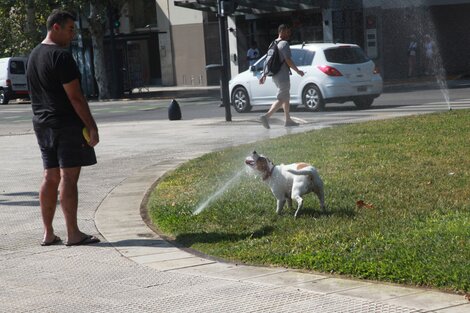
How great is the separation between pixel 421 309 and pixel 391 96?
75.5 ft

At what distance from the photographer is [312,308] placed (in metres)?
5.77

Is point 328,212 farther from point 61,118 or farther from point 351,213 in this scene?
point 61,118

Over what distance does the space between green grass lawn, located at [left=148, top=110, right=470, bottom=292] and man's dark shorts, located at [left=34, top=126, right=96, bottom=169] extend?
1037 millimetres

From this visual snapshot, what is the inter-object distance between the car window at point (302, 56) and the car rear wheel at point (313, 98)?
0.67 m

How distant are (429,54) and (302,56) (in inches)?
600

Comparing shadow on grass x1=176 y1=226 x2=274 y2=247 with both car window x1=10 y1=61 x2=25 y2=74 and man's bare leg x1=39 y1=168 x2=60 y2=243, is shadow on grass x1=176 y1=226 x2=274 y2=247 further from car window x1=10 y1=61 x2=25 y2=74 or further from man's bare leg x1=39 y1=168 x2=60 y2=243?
car window x1=10 y1=61 x2=25 y2=74

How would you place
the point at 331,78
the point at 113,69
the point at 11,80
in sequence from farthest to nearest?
the point at 11,80 → the point at 113,69 → the point at 331,78

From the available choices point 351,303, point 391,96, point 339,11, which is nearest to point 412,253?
point 351,303

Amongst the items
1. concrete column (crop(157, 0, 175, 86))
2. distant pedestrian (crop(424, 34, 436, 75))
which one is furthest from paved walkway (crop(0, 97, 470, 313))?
concrete column (crop(157, 0, 175, 86))

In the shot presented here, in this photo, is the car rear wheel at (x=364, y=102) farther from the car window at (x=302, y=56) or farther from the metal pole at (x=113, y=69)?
the metal pole at (x=113, y=69)

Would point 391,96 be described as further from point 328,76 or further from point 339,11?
point 339,11

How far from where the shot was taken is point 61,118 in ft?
26.7

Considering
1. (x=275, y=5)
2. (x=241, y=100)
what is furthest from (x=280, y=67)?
(x=275, y=5)

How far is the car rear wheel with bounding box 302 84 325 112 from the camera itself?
76.1 feet
